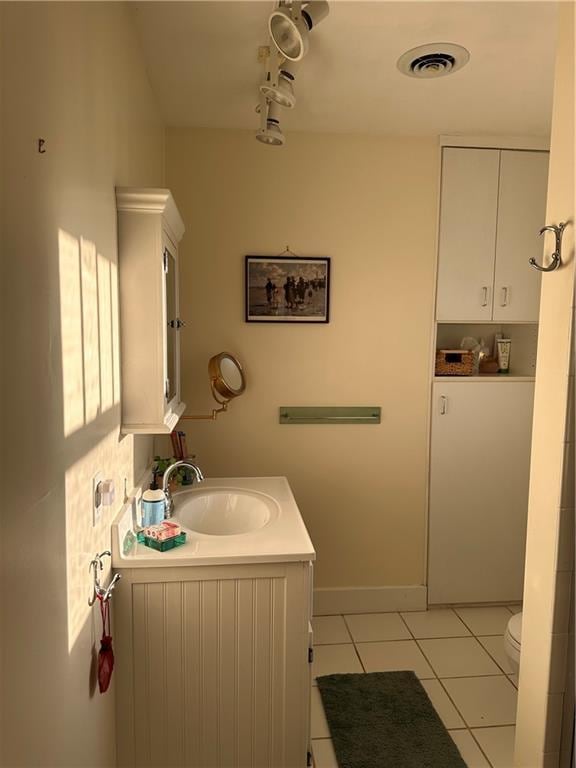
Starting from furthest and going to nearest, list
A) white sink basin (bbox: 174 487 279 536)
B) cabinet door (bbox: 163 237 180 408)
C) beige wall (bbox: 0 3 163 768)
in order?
1. white sink basin (bbox: 174 487 279 536)
2. cabinet door (bbox: 163 237 180 408)
3. beige wall (bbox: 0 3 163 768)

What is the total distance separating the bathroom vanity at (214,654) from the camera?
1.66 m

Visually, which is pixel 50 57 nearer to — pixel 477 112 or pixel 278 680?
pixel 278 680

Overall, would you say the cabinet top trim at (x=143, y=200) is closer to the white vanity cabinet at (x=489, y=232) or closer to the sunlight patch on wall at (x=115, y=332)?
the sunlight patch on wall at (x=115, y=332)

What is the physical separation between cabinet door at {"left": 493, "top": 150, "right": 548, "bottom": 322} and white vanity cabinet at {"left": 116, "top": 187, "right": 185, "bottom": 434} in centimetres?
182

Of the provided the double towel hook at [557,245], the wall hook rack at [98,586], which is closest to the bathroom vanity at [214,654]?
the wall hook rack at [98,586]

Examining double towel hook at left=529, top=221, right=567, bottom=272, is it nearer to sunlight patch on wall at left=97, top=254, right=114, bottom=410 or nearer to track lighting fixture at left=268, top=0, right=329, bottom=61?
track lighting fixture at left=268, top=0, right=329, bottom=61

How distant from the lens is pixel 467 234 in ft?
9.41

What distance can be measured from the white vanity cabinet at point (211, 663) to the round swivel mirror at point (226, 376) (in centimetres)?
108

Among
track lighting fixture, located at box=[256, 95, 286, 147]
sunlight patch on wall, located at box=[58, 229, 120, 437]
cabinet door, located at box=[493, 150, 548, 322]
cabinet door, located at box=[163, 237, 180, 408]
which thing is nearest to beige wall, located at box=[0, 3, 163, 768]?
sunlight patch on wall, located at box=[58, 229, 120, 437]

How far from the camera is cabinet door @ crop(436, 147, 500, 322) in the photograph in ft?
9.31

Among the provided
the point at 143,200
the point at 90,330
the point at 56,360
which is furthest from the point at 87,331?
the point at 143,200

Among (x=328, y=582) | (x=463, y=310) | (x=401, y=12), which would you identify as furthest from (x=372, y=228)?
(x=328, y=582)

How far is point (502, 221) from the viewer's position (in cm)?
288

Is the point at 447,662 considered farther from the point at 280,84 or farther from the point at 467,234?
the point at 280,84
